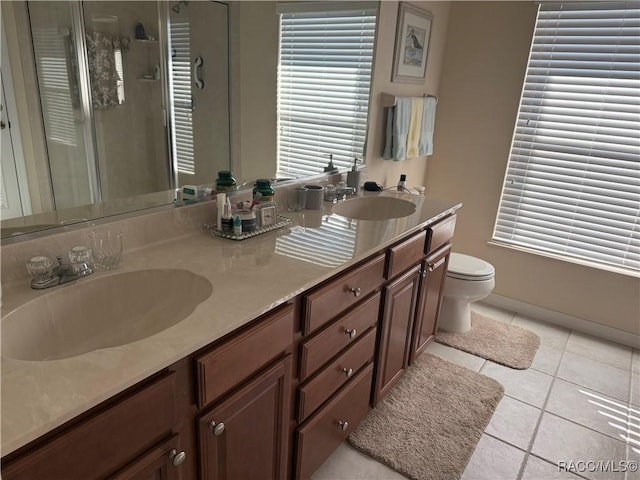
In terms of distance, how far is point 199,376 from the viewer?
923 mm

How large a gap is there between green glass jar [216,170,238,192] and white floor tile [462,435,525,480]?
4.75ft

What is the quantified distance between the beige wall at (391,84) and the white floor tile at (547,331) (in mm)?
1194

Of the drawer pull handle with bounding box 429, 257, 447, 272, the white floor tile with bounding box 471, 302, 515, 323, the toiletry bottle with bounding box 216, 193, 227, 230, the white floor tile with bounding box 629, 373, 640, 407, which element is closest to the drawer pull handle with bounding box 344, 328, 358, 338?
the toiletry bottle with bounding box 216, 193, 227, 230

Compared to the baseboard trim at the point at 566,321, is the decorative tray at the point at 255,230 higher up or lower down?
higher up

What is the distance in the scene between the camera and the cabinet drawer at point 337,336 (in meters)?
1.32

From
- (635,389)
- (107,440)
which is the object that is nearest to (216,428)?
(107,440)

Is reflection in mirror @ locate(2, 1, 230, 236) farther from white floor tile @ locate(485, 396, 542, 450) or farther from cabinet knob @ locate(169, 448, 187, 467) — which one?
white floor tile @ locate(485, 396, 542, 450)

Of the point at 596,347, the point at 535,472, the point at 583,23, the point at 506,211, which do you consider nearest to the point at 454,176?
the point at 506,211

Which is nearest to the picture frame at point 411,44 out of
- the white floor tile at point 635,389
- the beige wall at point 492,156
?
the beige wall at point 492,156

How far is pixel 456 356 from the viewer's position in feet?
8.25

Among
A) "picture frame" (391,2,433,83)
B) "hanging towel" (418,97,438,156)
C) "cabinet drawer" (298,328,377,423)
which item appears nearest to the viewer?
"cabinet drawer" (298,328,377,423)

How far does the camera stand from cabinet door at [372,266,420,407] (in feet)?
5.81

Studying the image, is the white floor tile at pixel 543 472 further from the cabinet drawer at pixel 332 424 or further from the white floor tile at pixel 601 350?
the white floor tile at pixel 601 350

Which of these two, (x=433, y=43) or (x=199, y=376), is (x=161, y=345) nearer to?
(x=199, y=376)
